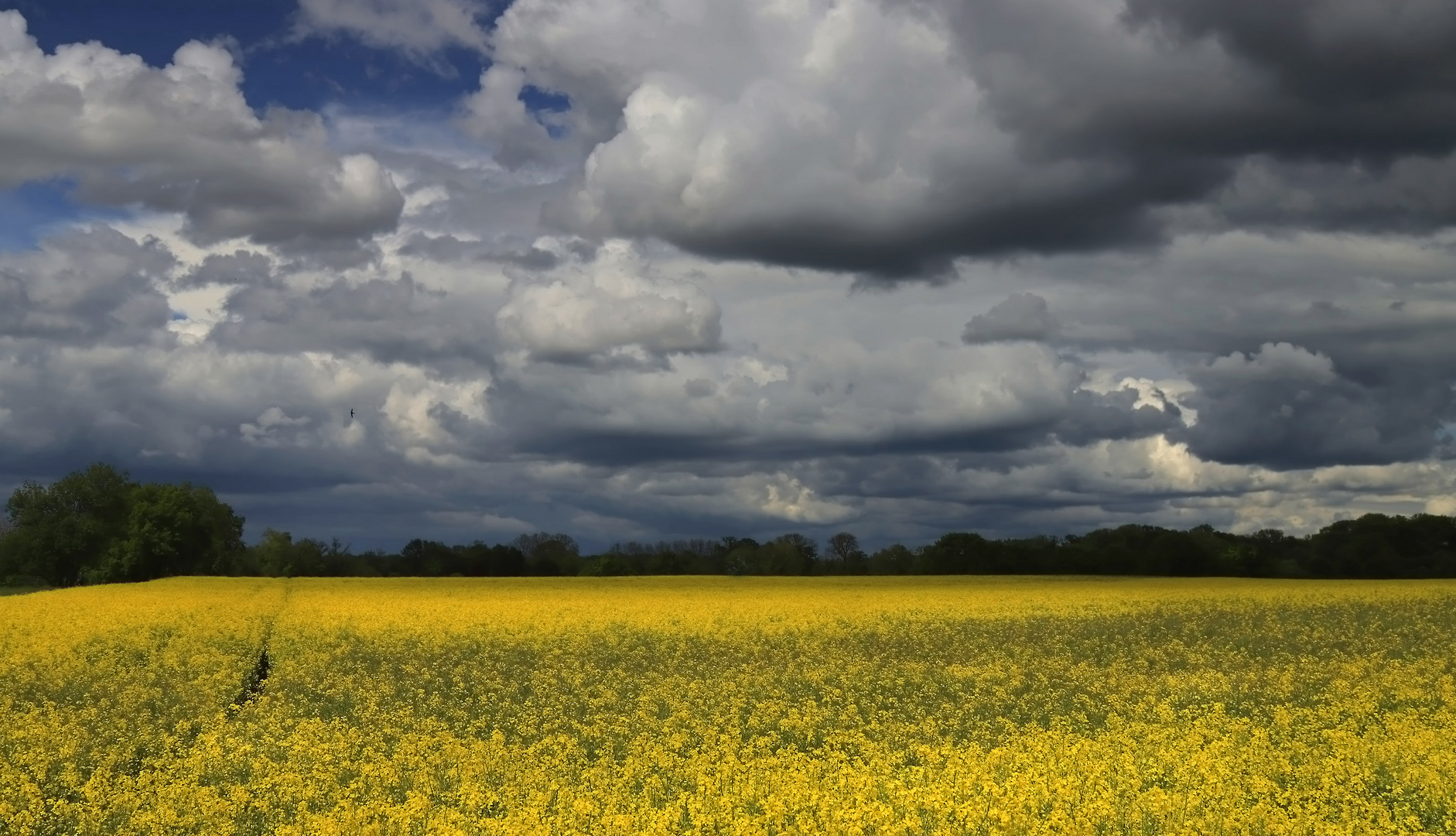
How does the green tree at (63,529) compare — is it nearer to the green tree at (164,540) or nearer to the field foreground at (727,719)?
the green tree at (164,540)

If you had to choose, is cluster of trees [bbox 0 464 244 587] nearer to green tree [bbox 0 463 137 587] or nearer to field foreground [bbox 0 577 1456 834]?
green tree [bbox 0 463 137 587]

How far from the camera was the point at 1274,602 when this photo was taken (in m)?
44.3

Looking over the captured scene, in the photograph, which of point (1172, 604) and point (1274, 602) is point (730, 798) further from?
point (1274, 602)

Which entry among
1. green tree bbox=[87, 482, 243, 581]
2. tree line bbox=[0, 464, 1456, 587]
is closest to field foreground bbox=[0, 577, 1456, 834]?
tree line bbox=[0, 464, 1456, 587]

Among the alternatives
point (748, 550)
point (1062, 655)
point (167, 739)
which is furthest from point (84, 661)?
point (748, 550)

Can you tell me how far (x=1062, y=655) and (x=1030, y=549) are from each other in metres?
65.2

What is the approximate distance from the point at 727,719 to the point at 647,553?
85507 millimetres

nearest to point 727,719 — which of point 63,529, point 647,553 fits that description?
point 647,553

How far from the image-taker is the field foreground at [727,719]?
42.3ft

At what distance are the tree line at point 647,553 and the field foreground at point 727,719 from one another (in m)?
47.9

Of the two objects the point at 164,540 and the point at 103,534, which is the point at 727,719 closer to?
the point at 164,540

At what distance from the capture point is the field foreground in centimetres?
1291

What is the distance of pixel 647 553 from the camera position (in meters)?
105

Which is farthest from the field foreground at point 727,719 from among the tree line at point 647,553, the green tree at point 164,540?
the green tree at point 164,540
